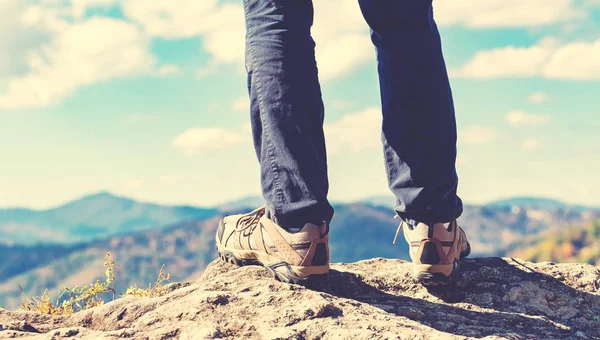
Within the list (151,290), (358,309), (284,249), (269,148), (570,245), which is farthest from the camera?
(570,245)

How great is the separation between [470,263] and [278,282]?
132 centimetres

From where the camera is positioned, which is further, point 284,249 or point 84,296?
point 84,296

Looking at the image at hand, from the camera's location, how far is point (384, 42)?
305cm

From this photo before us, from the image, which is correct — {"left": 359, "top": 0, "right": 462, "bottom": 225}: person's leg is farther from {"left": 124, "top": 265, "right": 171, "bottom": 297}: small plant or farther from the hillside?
the hillside

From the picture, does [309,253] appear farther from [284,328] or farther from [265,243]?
[284,328]

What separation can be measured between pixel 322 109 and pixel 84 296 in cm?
225

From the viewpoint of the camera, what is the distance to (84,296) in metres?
4.11

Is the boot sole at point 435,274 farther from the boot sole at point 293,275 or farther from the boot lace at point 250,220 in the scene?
the boot lace at point 250,220

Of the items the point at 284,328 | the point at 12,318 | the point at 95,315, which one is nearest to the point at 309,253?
the point at 284,328

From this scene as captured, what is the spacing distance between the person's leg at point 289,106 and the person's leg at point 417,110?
374 millimetres

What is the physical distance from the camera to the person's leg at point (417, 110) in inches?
118

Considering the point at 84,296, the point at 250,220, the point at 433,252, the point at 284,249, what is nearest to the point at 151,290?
the point at 84,296

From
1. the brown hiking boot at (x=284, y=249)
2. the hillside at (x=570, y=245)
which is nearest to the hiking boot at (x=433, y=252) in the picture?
the brown hiking boot at (x=284, y=249)

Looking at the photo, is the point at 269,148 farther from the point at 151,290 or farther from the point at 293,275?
the point at 151,290
